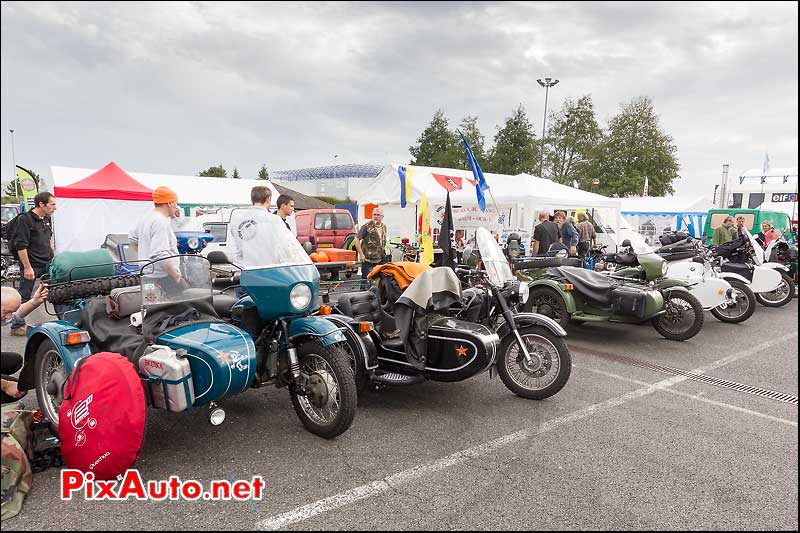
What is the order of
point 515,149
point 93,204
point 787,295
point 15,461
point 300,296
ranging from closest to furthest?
point 15,461
point 300,296
point 787,295
point 93,204
point 515,149

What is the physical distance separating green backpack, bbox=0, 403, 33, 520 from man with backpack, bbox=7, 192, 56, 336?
3.52m

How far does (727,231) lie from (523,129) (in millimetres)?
24610

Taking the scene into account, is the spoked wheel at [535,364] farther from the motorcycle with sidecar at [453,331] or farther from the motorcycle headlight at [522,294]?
the motorcycle headlight at [522,294]

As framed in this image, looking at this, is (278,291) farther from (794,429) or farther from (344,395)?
(794,429)

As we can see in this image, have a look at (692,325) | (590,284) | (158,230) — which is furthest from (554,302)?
(158,230)

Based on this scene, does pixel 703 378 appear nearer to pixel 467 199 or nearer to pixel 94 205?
pixel 467 199

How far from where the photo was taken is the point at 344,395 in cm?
316

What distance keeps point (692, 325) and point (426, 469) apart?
4787mm

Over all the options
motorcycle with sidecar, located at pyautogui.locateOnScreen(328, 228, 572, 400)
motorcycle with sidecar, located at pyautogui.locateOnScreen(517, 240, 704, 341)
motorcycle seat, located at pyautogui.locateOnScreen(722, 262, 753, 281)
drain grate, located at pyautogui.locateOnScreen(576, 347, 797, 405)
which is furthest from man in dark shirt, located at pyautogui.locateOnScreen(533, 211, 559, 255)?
motorcycle with sidecar, located at pyautogui.locateOnScreen(328, 228, 572, 400)

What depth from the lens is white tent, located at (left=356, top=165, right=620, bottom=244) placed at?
13695 mm

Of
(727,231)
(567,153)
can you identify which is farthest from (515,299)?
(567,153)

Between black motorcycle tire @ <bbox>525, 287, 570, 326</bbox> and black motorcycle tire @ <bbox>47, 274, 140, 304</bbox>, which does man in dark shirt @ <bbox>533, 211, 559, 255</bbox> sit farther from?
black motorcycle tire @ <bbox>47, 274, 140, 304</bbox>

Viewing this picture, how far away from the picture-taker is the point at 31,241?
5.83m

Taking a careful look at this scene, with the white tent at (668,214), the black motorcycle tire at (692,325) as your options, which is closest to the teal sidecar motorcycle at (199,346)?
the black motorcycle tire at (692,325)
